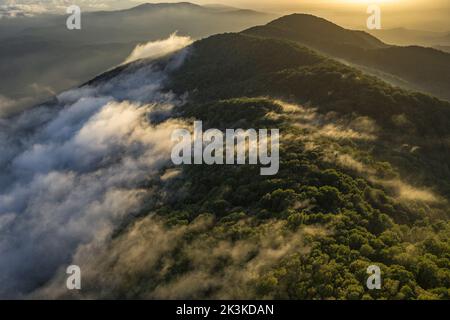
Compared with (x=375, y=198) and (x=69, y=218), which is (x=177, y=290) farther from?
(x=69, y=218)

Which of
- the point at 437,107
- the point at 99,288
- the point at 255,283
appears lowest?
the point at 99,288

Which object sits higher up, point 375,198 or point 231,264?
point 375,198

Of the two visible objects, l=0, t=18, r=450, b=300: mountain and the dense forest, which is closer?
the dense forest

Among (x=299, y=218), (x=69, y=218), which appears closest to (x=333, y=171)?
(x=299, y=218)

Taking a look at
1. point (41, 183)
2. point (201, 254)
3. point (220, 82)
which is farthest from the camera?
point (41, 183)

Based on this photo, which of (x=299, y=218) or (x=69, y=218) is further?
(x=69, y=218)

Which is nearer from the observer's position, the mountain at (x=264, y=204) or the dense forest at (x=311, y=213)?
the dense forest at (x=311, y=213)

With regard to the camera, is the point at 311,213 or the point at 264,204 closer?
the point at 311,213

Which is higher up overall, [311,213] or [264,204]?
[311,213]
